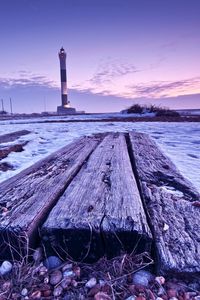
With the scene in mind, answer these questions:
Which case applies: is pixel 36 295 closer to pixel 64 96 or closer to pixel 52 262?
pixel 52 262

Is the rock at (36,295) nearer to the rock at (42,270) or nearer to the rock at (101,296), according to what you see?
the rock at (42,270)

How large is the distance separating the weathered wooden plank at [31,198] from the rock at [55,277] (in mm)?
152

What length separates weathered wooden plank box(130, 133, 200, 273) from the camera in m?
0.95

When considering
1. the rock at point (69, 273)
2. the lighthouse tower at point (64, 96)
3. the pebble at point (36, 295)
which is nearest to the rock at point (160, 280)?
the rock at point (69, 273)

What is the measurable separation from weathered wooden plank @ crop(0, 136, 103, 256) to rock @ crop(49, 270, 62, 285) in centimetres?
15

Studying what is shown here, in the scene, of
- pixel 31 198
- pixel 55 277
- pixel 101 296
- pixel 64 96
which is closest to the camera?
pixel 101 296

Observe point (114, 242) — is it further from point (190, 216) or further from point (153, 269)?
point (190, 216)

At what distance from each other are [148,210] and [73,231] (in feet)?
1.37

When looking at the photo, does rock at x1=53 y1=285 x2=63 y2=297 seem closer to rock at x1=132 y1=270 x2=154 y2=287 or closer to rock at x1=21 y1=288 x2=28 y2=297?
rock at x1=21 y1=288 x2=28 y2=297

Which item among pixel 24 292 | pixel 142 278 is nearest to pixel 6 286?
pixel 24 292

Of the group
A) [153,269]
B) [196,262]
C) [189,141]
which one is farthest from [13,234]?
[189,141]

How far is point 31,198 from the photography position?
1.40 m

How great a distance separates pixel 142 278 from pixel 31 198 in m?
0.71

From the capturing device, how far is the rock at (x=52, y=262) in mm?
1030
